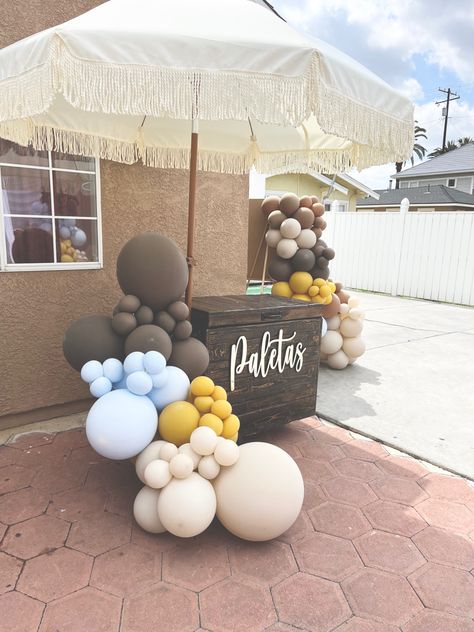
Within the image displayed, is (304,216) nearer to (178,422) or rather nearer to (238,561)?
(178,422)

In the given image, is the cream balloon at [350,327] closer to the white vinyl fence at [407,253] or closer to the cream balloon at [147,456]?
the cream balloon at [147,456]

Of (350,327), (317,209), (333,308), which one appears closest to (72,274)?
(317,209)

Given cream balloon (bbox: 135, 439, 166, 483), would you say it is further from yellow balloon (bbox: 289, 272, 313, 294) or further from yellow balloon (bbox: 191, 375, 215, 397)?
yellow balloon (bbox: 289, 272, 313, 294)

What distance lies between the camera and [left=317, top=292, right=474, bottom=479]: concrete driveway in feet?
11.4

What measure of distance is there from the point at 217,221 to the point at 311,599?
3249 mm

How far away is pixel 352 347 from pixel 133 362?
3.38 meters

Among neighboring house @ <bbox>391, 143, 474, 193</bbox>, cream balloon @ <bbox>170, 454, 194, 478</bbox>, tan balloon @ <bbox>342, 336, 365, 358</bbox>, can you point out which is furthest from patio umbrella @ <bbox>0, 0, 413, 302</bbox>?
neighboring house @ <bbox>391, 143, 474, 193</bbox>

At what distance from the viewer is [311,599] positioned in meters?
1.90

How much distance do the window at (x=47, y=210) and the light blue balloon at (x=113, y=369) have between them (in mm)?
1364

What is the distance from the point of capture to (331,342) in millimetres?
5035

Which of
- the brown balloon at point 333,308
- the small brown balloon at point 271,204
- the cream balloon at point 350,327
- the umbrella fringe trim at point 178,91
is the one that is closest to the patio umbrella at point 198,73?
the umbrella fringe trim at point 178,91

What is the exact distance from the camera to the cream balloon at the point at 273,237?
4.73 meters

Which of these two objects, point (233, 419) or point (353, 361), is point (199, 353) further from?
point (353, 361)

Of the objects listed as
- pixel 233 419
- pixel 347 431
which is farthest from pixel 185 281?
pixel 347 431
